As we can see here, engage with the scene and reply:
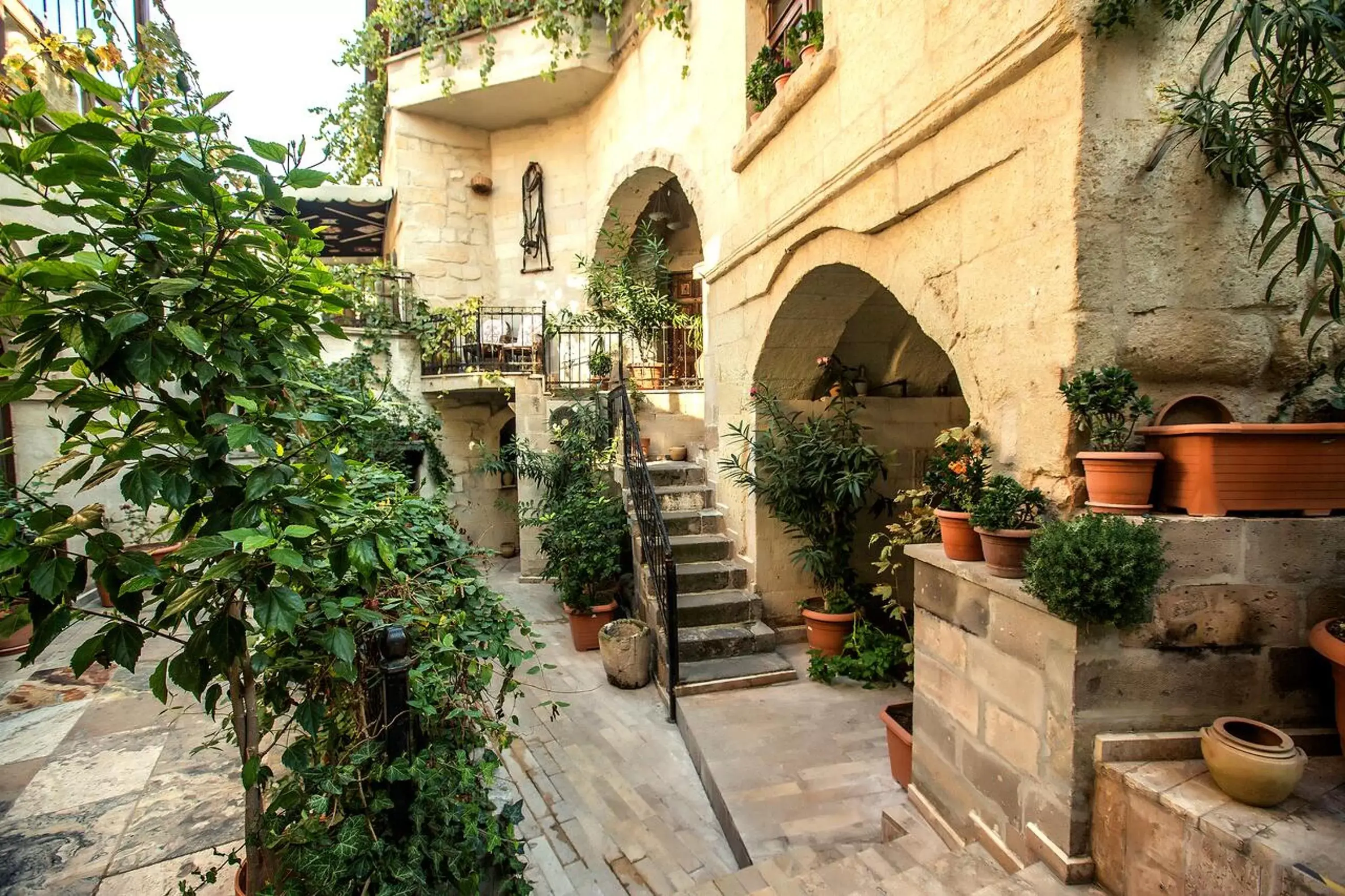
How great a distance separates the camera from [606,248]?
848 centimetres

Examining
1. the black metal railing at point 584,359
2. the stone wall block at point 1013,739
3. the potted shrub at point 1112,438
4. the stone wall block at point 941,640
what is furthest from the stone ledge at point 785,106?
the stone wall block at point 1013,739

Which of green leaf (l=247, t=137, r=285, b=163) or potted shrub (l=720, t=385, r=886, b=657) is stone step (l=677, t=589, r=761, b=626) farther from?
green leaf (l=247, t=137, r=285, b=163)

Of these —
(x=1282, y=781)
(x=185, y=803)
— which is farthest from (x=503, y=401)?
(x=1282, y=781)

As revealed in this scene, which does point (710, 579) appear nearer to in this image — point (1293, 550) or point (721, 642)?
point (721, 642)

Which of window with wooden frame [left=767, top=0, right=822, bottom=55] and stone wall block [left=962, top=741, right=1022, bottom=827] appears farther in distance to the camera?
window with wooden frame [left=767, top=0, right=822, bottom=55]

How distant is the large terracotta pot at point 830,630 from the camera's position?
413cm

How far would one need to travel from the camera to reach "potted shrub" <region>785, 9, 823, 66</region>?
3.54 metres

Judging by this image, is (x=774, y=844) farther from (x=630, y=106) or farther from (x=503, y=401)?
(x=630, y=106)

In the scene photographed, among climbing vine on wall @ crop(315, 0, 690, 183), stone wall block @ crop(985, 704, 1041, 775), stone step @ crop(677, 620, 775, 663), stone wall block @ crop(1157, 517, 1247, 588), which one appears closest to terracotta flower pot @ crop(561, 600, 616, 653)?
stone step @ crop(677, 620, 775, 663)

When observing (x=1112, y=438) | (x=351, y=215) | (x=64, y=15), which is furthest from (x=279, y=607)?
(x=351, y=215)

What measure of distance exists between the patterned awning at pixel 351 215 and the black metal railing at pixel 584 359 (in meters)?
3.23

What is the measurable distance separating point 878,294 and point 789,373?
88 centimetres

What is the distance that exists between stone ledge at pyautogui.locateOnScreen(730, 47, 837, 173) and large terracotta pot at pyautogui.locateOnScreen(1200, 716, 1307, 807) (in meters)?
3.27

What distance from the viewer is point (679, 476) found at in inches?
221
